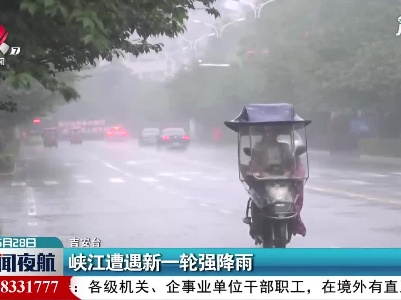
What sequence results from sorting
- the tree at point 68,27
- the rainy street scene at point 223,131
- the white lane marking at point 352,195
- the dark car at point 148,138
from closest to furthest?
1. the tree at point 68,27
2. the rainy street scene at point 223,131
3. the white lane marking at point 352,195
4. the dark car at point 148,138

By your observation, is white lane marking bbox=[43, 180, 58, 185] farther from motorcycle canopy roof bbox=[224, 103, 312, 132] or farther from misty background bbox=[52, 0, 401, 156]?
motorcycle canopy roof bbox=[224, 103, 312, 132]

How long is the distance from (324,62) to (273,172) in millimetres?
39957

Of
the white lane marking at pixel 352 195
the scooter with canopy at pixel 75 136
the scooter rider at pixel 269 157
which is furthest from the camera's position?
the scooter with canopy at pixel 75 136

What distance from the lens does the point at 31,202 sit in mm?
24703

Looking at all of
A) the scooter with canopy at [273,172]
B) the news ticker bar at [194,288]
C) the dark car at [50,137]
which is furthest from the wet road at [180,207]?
the dark car at [50,137]

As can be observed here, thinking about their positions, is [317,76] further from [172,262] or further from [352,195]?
[172,262]

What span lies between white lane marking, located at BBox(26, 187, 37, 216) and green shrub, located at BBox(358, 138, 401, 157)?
77.9 feet

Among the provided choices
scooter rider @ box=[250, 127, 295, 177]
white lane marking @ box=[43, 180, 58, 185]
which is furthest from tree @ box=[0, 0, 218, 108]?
white lane marking @ box=[43, 180, 58, 185]

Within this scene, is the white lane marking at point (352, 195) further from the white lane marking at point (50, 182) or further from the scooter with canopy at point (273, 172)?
the white lane marking at point (50, 182)

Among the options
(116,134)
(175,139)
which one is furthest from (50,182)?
(116,134)

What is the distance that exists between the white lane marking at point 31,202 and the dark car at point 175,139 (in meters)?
32.8

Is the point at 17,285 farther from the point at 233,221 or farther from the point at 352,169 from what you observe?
the point at 352,169

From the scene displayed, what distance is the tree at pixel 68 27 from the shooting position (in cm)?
886

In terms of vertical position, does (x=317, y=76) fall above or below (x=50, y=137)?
above
